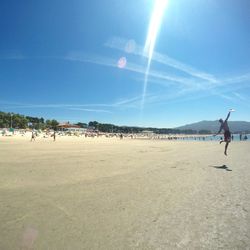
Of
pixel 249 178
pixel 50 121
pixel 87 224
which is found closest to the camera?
pixel 87 224

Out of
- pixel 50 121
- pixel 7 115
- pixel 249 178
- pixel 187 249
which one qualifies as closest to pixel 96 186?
pixel 187 249

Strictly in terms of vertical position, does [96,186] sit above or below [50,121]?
below

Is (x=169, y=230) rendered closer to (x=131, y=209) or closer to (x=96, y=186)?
(x=131, y=209)

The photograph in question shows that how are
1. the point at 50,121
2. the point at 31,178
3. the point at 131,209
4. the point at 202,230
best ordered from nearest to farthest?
the point at 202,230 < the point at 131,209 < the point at 31,178 < the point at 50,121

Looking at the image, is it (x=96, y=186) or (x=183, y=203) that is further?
(x=96, y=186)

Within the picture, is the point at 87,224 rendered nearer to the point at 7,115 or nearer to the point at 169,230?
the point at 169,230

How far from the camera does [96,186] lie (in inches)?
245

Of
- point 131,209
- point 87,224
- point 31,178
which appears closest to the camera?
point 87,224

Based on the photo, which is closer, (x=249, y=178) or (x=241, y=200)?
(x=241, y=200)

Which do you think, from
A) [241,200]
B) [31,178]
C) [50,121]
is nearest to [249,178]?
[241,200]

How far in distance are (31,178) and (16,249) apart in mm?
4292

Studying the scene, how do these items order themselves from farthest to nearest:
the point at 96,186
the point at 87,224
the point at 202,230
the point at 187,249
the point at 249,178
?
the point at 249,178
the point at 96,186
the point at 87,224
the point at 202,230
the point at 187,249

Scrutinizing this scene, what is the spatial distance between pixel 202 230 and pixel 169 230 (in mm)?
468

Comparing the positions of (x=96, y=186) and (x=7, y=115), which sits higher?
(x=7, y=115)
